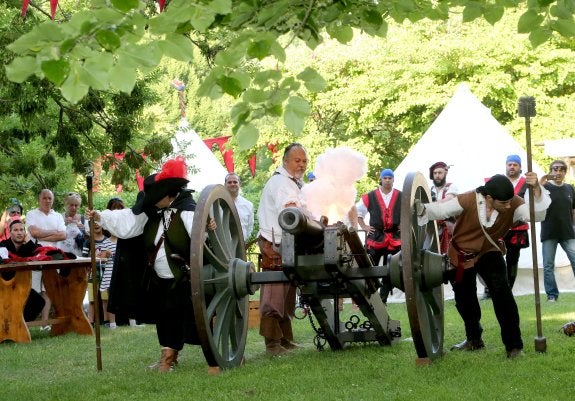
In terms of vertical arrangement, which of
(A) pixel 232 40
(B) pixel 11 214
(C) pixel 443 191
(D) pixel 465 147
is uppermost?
(D) pixel 465 147

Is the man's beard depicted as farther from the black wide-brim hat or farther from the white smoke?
the black wide-brim hat

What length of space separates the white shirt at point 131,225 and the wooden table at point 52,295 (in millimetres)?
3693

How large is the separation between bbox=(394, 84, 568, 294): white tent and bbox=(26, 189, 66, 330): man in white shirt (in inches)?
232

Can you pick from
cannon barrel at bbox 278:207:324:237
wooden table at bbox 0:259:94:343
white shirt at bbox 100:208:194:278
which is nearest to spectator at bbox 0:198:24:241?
wooden table at bbox 0:259:94:343

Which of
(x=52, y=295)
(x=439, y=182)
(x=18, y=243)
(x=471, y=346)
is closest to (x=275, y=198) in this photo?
(x=471, y=346)

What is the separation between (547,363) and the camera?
7562mm

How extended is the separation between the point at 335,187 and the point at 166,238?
133 cm

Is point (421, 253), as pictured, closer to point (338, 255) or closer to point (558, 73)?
point (338, 255)

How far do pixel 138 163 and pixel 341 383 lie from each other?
5.90 m

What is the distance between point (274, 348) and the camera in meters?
9.13

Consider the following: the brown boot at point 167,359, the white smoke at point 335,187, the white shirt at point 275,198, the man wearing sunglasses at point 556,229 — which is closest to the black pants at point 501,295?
the white smoke at point 335,187

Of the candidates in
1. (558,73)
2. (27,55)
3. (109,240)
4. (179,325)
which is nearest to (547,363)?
(179,325)

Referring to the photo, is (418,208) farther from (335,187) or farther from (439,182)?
(439,182)

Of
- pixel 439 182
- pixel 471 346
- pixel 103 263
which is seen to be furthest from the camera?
pixel 103 263
